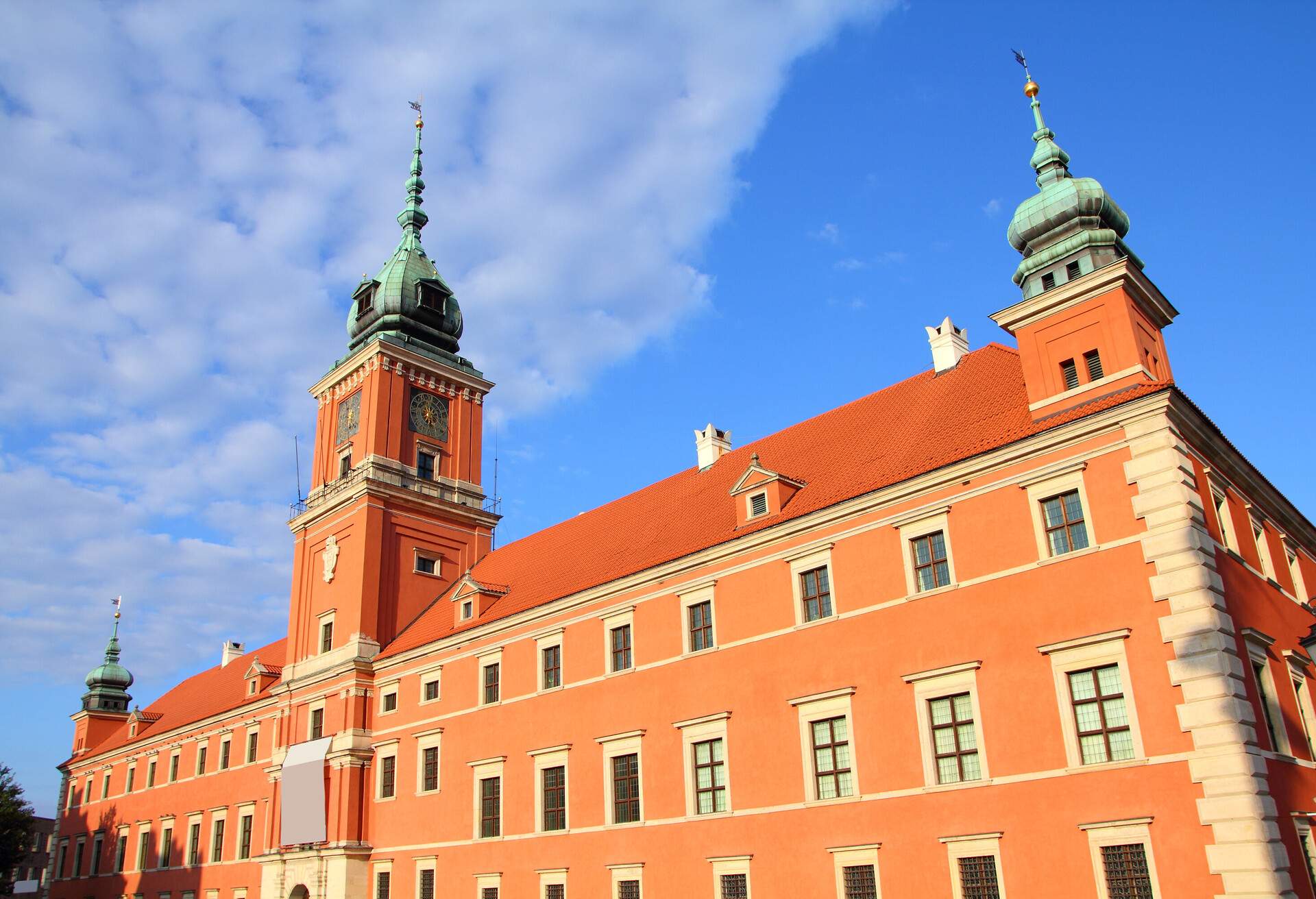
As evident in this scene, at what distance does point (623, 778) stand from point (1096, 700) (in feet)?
35.5

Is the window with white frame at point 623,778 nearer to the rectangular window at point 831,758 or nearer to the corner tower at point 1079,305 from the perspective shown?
the rectangular window at point 831,758

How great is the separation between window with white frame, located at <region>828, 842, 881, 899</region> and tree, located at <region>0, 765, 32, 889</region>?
40379 mm

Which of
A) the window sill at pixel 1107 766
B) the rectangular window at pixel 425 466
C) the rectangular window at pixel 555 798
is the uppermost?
the rectangular window at pixel 425 466

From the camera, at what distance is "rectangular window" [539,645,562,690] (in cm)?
2581

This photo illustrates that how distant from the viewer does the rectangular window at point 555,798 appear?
24359 millimetres

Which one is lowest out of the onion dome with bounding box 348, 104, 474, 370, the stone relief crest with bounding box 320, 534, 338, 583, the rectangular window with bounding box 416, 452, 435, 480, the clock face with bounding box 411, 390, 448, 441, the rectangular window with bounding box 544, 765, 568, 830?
the rectangular window with bounding box 544, 765, 568, 830

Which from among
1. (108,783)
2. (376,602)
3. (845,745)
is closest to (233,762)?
(376,602)

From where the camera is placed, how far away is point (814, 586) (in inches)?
816

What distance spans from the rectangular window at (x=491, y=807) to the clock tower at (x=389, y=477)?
7802 mm

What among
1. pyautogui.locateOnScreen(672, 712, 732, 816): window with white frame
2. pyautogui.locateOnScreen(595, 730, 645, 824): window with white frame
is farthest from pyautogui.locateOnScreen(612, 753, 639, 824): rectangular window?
pyautogui.locateOnScreen(672, 712, 732, 816): window with white frame

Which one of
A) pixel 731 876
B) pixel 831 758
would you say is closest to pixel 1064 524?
pixel 831 758

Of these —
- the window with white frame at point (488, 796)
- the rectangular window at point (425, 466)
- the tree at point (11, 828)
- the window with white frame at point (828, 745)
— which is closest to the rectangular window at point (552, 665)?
the window with white frame at point (488, 796)

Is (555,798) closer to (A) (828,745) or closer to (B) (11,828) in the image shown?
(A) (828,745)

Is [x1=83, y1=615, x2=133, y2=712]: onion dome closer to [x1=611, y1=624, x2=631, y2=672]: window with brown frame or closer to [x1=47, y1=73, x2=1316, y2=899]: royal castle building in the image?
[x1=47, y1=73, x2=1316, y2=899]: royal castle building
